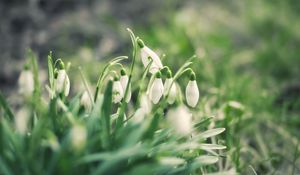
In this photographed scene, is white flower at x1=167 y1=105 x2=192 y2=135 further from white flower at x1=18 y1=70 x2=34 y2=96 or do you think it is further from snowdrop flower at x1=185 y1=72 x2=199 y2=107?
white flower at x1=18 y1=70 x2=34 y2=96

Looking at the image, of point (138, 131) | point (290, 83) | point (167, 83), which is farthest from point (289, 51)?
point (138, 131)

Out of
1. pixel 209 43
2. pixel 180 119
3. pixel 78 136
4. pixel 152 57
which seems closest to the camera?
pixel 78 136

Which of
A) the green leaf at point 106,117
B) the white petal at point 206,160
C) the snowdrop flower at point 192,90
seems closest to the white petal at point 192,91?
the snowdrop flower at point 192,90

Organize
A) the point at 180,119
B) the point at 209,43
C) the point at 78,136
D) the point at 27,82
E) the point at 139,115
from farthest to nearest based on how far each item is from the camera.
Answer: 1. the point at 209,43
2. the point at 139,115
3. the point at 27,82
4. the point at 180,119
5. the point at 78,136

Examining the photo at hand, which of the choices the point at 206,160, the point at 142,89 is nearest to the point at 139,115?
the point at 142,89

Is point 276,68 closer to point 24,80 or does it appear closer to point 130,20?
point 130,20

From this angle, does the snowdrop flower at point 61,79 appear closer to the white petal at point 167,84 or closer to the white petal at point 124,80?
the white petal at point 124,80

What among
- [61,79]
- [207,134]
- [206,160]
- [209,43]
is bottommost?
[206,160]

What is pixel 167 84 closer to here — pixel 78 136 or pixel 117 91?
pixel 117 91

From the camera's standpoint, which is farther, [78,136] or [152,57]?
[152,57]
